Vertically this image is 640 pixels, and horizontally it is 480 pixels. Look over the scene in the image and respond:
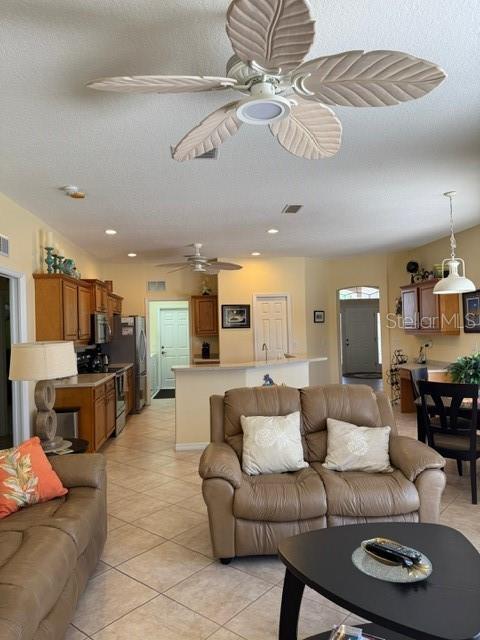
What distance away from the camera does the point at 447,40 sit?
1.90m

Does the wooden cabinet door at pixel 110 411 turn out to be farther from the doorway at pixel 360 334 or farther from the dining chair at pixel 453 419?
the doorway at pixel 360 334

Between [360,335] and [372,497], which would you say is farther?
[360,335]

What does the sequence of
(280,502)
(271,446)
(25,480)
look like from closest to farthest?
(25,480) → (280,502) → (271,446)

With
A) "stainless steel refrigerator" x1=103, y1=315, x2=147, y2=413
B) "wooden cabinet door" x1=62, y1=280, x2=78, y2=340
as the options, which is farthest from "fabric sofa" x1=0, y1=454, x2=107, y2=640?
"stainless steel refrigerator" x1=103, y1=315, x2=147, y2=413

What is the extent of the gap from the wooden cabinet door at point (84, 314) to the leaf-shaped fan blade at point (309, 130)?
153 inches

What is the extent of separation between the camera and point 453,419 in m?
3.52

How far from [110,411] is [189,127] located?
13.4ft

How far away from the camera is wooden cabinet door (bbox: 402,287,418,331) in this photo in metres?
6.63

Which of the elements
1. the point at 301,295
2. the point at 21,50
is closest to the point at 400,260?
the point at 301,295

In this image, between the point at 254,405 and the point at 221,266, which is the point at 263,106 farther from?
the point at 221,266

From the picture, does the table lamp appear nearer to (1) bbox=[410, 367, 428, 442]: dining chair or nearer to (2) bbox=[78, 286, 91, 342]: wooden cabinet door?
(2) bbox=[78, 286, 91, 342]: wooden cabinet door

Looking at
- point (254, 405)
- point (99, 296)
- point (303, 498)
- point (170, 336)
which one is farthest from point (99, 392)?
point (170, 336)

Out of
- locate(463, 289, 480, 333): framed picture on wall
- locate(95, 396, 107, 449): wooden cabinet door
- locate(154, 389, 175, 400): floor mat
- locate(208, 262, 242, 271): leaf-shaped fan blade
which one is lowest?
locate(154, 389, 175, 400): floor mat

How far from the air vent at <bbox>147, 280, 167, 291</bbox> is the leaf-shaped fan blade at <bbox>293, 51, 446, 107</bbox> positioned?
677 centimetres
